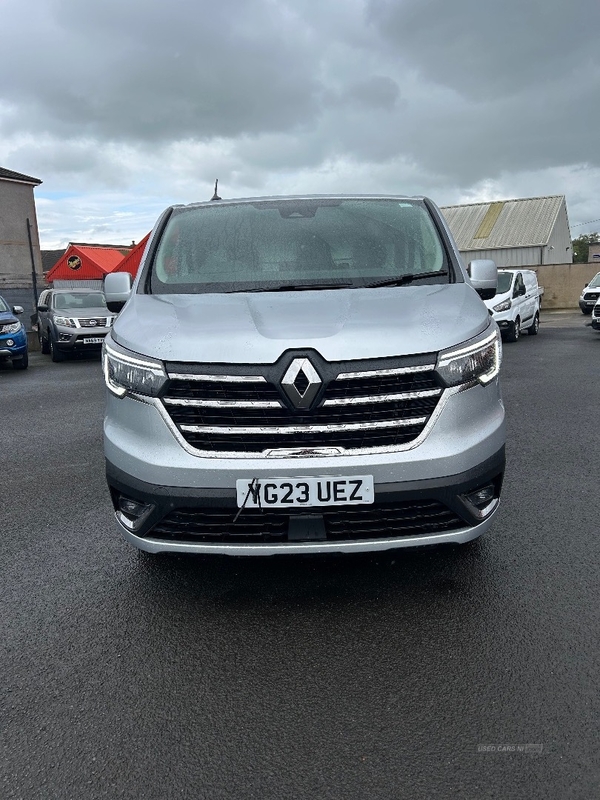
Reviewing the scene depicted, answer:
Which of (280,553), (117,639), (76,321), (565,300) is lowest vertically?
(565,300)

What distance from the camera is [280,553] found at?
281cm

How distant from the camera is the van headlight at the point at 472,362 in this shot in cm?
285

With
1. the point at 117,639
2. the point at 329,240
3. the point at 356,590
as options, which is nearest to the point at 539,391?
the point at 329,240

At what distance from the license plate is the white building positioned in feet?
147

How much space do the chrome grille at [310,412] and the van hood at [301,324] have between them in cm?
9

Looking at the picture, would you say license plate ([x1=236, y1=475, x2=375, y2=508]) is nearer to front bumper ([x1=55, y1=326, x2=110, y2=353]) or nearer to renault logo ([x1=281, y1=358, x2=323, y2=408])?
renault logo ([x1=281, y1=358, x2=323, y2=408])

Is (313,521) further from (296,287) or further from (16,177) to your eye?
(16,177)

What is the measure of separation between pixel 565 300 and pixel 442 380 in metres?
33.7

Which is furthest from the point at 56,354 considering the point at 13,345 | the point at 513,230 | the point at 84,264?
the point at 513,230

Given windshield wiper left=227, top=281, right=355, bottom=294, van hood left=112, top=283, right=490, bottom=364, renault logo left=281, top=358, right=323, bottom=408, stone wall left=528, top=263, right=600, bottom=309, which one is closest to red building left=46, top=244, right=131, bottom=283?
stone wall left=528, top=263, right=600, bottom=309

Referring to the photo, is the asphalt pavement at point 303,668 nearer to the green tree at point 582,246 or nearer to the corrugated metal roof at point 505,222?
the corrugated metal roof at point 505,222

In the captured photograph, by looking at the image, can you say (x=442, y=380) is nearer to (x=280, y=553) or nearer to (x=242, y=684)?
(x=280, y=553)

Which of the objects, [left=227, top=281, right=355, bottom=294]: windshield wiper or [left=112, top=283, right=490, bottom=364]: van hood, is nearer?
[left=112, top=283, right=490, bottom=364]: van hood

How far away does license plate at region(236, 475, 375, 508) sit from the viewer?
2.72 m
